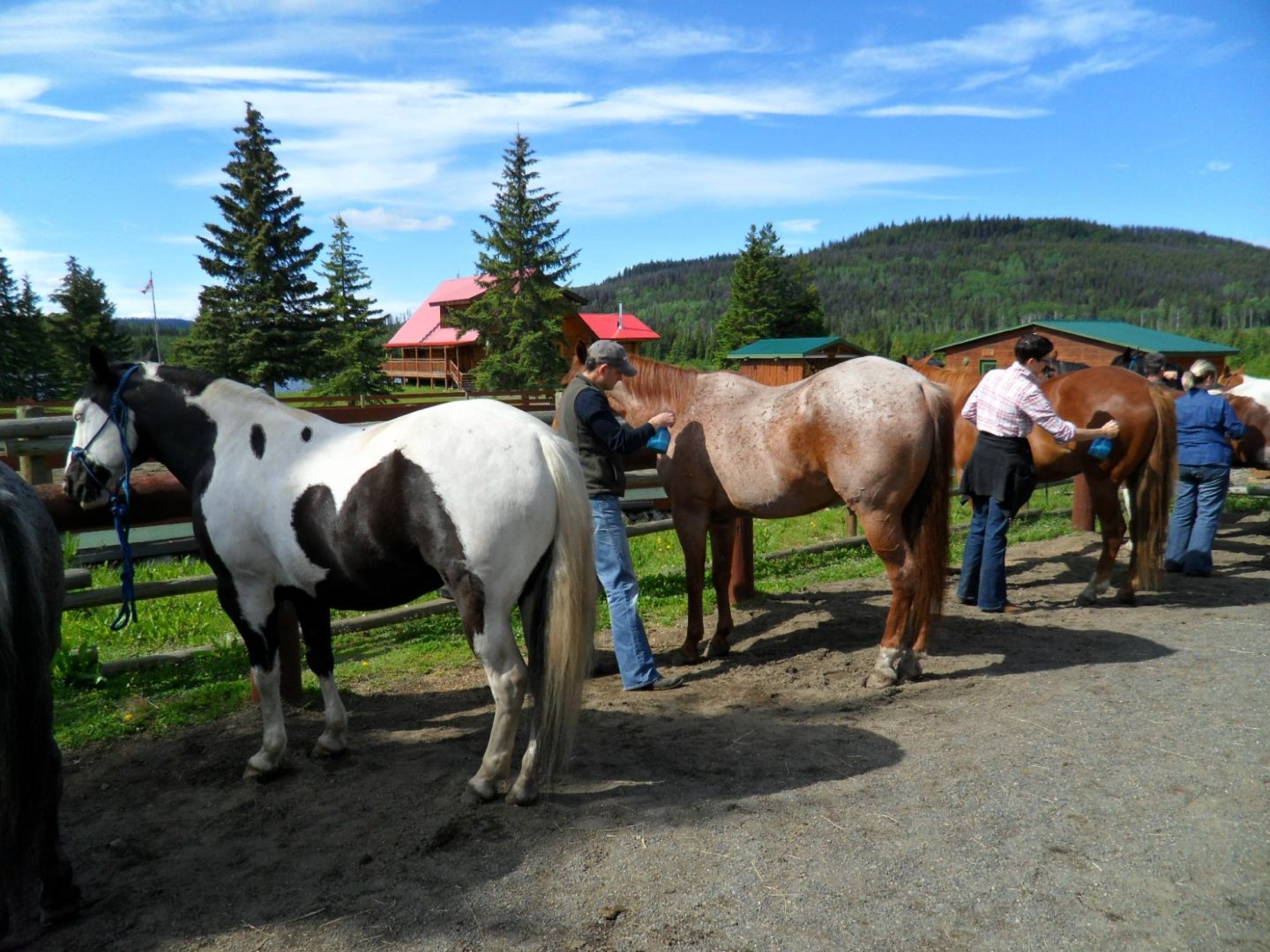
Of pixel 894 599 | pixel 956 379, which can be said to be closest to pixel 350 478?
pixel 894 599

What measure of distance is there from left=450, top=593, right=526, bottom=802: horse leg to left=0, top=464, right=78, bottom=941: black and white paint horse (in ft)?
4.66

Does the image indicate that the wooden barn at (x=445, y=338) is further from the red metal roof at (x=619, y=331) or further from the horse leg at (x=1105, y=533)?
the horse leg at (x=1105, y=533)

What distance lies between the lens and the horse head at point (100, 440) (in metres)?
3.95

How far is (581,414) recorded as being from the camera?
4.80m

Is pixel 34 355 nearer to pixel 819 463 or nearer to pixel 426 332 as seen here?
pixel 426 332

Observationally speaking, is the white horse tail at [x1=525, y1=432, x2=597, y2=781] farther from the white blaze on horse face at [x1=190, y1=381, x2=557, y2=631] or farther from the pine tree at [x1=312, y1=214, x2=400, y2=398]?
the pine tree at [x1=312, y1=214, x2=400, y2=398]

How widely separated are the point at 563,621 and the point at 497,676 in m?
0.36

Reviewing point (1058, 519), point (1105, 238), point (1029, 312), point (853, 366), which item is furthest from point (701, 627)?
point (1105, 238)

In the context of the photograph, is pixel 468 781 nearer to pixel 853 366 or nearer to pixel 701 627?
pixel 701 627

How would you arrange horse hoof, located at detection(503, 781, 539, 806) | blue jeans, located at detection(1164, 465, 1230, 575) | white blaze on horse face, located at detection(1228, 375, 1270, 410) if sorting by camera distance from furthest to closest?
white blaze on horse face, located at detection(1228, 375, 1270, 410) → blue jeans, located at detection(1164, 465, 1230, 575) → horse hoof, located at detection(503, 781, 539, 806)

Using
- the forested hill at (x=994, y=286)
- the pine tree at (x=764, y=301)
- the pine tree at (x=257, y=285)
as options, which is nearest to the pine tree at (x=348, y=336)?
the pine tree at (x=257, y=285)

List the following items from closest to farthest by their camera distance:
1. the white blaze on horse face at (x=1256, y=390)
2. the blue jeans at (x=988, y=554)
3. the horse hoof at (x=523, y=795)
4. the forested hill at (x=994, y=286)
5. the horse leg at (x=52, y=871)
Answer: the horse leg at (x=52, y=871), the horse hoof at (x=523, y=795), the blue jeans at (x=988, y=554), the white blaze on horse face at (x=1256, y=390), the forested hill at (x=994, y=286)

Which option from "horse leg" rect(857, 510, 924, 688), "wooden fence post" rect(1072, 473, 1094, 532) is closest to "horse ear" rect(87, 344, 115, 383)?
"horse leg" rect(857, 510, 924, 688)

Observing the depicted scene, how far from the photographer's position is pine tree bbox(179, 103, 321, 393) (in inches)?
1257
